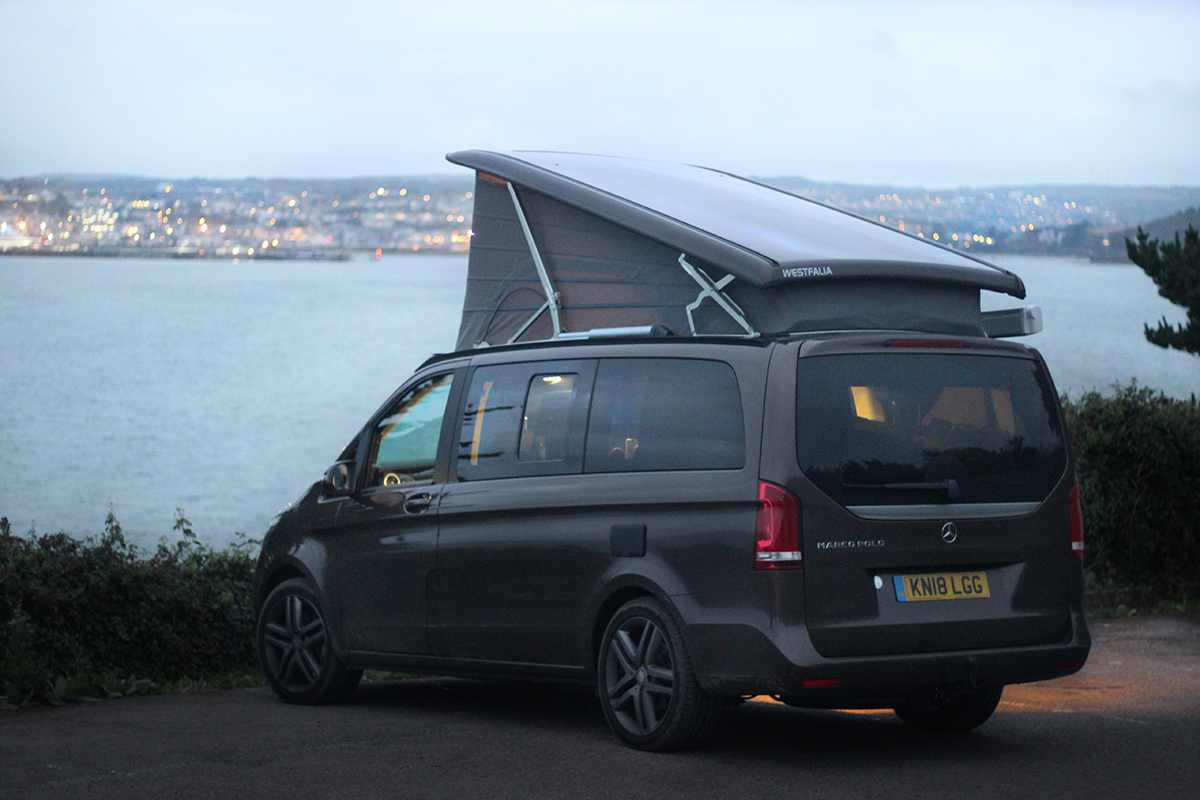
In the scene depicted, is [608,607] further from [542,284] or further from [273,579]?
[273,579]

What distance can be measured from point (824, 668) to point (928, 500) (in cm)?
86

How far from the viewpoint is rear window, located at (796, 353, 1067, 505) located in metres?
6.71

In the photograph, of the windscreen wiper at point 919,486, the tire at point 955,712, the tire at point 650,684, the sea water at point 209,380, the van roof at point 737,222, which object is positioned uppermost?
the van roof at point 737,222

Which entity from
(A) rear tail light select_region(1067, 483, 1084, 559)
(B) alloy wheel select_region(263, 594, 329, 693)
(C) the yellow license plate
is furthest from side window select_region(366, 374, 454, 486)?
(A) rear tail light select_region(1067, 483, 1084, 559)

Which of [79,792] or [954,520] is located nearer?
[79,792]

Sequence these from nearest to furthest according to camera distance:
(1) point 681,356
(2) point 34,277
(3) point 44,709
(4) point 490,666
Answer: (1) point 681,356 < (4) point 490,666 < (3) point 44,709 < (2) point 34,277

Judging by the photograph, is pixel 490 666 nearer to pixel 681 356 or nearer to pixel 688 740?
pixel 688 740

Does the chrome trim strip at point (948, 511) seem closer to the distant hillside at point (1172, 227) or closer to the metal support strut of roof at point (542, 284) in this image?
the metal support strut of roof at point (542, 284)

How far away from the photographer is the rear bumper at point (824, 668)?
258 inches

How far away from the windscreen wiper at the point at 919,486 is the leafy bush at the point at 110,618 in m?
5.09

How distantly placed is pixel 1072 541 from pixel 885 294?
4.59 ft

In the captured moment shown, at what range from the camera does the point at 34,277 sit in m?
191

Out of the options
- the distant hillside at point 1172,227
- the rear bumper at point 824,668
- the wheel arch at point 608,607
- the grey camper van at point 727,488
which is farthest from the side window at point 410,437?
the distant hillside at point 1172,227

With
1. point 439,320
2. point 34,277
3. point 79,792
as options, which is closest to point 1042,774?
point 79,792
